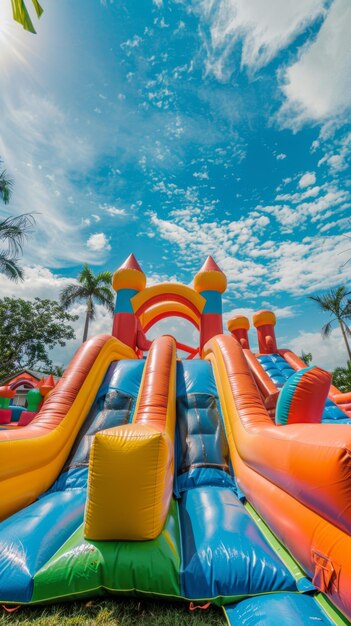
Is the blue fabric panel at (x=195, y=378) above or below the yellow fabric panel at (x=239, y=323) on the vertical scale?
below

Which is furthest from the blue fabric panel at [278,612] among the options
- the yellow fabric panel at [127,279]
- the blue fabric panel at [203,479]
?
the yellow fabric panel at [127,279]

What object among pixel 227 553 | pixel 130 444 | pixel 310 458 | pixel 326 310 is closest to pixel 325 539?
pixel 310 458

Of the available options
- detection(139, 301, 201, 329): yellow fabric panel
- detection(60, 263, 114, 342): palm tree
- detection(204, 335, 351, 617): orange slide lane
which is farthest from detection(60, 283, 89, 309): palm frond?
detection(204, 335, 351, 617): orange slide lane

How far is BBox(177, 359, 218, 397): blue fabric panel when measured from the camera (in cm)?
351

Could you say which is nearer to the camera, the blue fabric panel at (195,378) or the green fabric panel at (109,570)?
the green fabric panel at (109,570)

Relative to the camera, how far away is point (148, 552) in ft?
5.25

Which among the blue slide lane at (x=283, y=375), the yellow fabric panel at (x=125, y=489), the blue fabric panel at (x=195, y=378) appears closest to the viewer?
the yellow fabric panel at (x=125, y=489)

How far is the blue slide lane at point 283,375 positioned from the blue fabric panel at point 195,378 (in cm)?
207

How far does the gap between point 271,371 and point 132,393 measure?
12.1 feet

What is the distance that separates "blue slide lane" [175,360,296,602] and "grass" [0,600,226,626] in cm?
8

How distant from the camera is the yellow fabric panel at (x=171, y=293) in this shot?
6.66 metres

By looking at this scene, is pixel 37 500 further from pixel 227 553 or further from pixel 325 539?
pixel 325 539

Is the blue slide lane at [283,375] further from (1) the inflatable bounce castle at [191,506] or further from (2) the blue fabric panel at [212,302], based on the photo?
(1) the inflatable bounce castle at [191,506]

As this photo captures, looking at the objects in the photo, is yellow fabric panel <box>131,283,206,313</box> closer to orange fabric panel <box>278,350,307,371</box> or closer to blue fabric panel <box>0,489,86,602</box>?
orange fabric panel <box>278,350,307,371</box>
